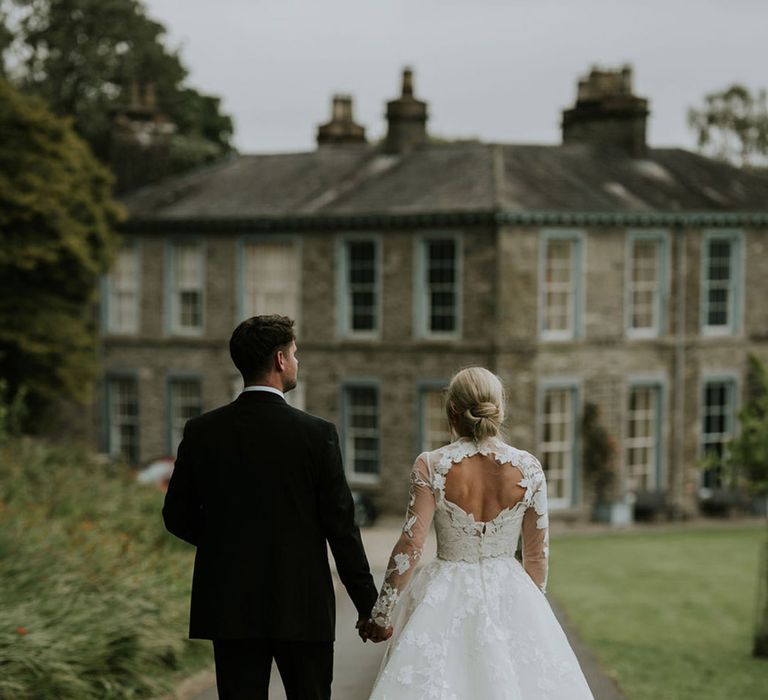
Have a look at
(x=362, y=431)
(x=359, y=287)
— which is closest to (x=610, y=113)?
(x=359, y=287)

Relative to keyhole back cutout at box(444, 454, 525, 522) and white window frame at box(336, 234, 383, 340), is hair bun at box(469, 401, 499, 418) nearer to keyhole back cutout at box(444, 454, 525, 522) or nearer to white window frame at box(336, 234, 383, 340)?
keyhole back cutout at box(444, 454, 525, 522)

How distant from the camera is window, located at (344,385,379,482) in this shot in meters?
26.4

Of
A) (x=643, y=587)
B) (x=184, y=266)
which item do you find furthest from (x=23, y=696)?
(x=184, y=266)

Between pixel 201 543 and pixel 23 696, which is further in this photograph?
pixel 23 696

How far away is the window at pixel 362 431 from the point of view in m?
26.4

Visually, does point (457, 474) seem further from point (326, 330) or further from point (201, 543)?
point (326, 330)

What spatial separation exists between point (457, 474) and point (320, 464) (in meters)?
0.79

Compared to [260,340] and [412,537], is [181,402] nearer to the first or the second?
[412,537]

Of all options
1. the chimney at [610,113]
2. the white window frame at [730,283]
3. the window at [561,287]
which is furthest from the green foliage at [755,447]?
the chimney at [610,113]

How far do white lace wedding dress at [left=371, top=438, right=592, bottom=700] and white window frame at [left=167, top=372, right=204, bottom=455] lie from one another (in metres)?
22.9

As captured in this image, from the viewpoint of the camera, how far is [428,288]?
84.5 feet

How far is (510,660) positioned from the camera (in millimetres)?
5812

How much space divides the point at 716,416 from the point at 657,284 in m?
3.58

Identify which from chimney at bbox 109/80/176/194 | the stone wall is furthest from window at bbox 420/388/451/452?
chimney at bbox 109/80/176/194
